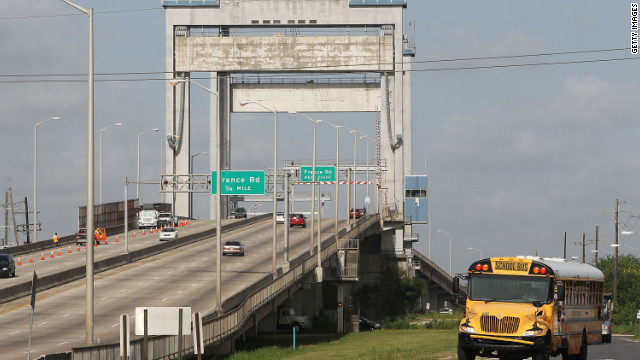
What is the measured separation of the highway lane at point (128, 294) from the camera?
42.1 metres

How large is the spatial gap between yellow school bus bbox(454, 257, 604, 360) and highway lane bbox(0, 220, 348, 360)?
14.2 m

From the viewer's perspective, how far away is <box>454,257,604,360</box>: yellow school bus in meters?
29.7

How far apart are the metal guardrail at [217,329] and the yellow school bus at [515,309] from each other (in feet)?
29.5

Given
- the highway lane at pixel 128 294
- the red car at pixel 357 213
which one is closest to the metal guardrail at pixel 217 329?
the highway lane at pixel 128 294

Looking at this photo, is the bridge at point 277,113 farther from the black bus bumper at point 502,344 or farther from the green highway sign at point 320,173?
the black bus bumper at point 502,344

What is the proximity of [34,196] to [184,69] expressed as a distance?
100.0 ft

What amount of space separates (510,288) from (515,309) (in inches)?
29.0

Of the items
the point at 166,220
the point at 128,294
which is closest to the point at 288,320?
the point at 128,294

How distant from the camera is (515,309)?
3009cm

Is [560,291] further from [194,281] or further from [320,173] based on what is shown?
[320,173]

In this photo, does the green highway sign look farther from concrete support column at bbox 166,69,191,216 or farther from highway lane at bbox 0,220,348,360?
concrete support column at bbox 166,69,191,216

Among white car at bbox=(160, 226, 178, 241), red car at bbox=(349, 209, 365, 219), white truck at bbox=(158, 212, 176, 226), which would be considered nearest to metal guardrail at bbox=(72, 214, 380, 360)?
white car at bbox=(160, 226, 178, 241)

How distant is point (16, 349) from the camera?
37.7 metres

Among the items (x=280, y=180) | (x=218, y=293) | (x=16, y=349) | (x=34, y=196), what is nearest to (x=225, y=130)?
(x=280, y=180)
